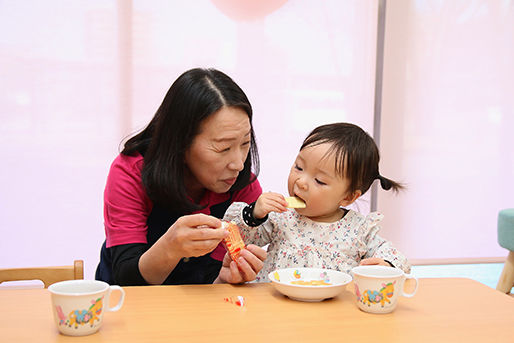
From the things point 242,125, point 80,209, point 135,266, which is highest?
point 242,125

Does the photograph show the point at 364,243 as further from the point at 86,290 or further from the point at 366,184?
the point at 86,290

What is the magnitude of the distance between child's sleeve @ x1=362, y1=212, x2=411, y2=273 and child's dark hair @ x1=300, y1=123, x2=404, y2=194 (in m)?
0.10

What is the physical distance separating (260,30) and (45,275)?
2.53m

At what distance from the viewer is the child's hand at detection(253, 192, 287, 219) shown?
1.34m

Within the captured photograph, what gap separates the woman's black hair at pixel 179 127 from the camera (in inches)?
58.5

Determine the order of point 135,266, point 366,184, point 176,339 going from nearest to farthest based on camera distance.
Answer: point 176,339 → point 135,266 → point 366,184

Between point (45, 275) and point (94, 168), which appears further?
point (94, 168)

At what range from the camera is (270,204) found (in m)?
1.35

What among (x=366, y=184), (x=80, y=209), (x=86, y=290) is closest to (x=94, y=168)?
(x=80, y=209)

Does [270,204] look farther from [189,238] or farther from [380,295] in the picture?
[380,295]

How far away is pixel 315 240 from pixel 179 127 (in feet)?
1.58

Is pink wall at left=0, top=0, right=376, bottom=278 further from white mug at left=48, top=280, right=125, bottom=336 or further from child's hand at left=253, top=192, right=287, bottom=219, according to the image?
white mug at left=48, top=280, right=125, bottom=336

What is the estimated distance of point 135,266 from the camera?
Answer: 4.44 ft

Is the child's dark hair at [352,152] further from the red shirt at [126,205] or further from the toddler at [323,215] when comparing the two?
the red shirt at [126,205]
